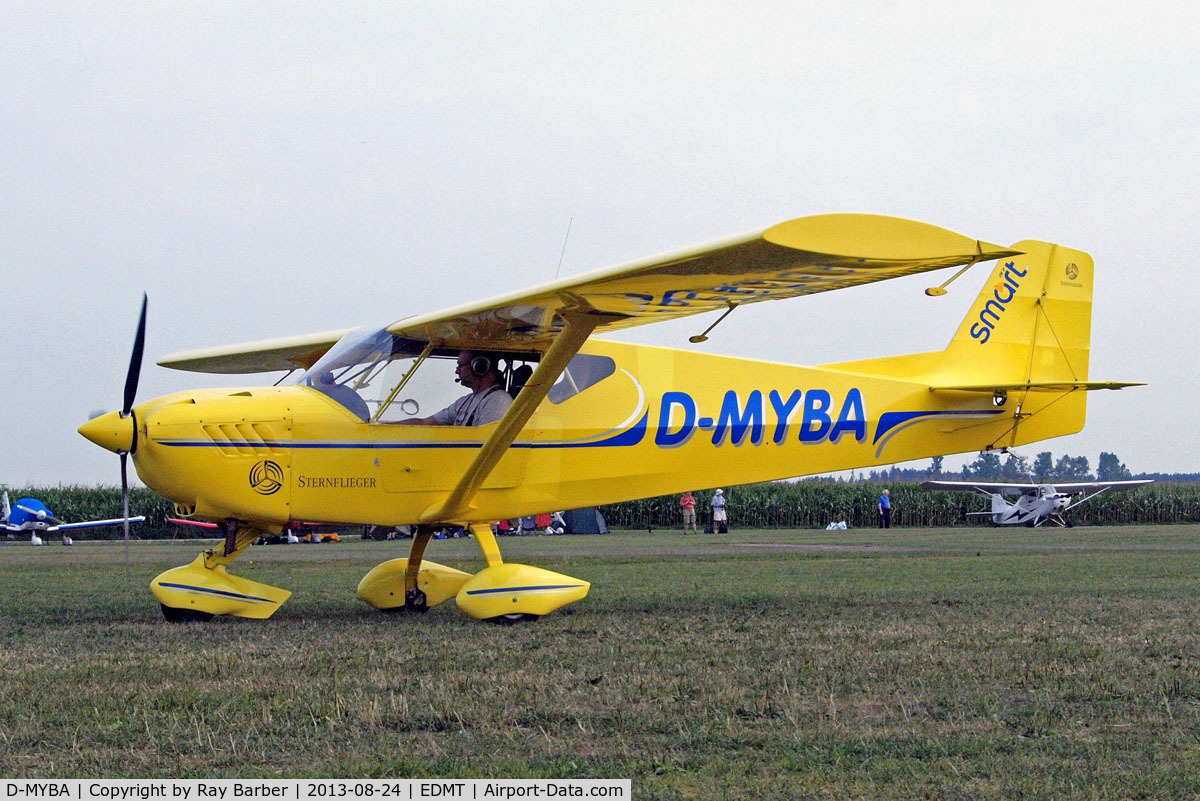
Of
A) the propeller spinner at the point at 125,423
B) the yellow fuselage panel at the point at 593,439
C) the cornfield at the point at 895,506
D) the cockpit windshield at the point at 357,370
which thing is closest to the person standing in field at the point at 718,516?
the cornfield at the point at 895,506

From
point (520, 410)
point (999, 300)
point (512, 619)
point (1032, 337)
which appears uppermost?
point (999, 300)

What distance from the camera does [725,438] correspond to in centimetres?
995

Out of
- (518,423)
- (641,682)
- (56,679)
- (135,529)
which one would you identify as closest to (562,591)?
(518,423)

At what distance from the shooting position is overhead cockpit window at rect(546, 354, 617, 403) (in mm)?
9500

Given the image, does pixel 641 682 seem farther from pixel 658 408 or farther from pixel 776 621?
pixel 658 408

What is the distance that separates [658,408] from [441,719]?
5.19 metres

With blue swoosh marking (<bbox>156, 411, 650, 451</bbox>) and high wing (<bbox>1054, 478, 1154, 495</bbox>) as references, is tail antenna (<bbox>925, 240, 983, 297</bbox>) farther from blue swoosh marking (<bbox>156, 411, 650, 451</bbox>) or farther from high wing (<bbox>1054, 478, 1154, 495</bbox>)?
high wing (<bbox>1054, 478, 1154, 495</bbox>)

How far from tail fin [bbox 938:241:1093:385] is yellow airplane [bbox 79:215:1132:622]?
0.9 inches

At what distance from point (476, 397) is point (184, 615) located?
2.73 metres

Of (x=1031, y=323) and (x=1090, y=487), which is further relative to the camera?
(x=1090, y=487)

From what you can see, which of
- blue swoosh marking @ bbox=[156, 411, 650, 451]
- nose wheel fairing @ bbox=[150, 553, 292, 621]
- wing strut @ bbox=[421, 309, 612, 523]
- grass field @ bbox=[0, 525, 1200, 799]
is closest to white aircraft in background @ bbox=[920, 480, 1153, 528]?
grass field @ bbox=[0, 525, 1200, 799]

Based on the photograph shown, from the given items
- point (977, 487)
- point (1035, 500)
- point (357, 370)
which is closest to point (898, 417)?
point (357, 370)

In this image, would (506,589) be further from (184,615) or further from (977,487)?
(977,487)

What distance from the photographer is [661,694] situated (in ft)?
17.9
